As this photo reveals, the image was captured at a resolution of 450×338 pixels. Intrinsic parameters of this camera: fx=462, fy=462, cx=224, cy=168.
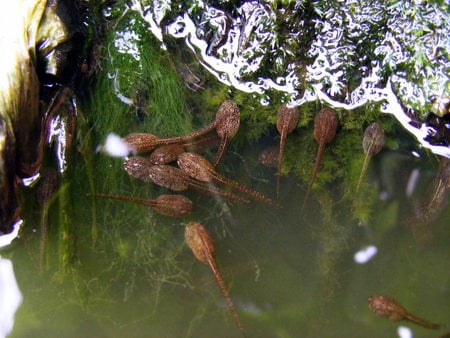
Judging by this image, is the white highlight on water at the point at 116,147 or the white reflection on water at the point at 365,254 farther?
the white highlight on water at the point at 116,147

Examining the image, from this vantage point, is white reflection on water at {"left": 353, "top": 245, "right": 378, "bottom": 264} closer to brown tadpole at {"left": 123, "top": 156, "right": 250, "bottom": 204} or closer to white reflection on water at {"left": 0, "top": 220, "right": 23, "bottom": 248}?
brown tadpole at {"left": 123, "top": 156, "right": 250, "bottom": 204}

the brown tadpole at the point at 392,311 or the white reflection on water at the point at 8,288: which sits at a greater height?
the brown tadpole at the point at 392,311

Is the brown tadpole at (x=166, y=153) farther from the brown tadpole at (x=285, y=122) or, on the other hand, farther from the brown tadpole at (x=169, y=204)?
the brown tadpole at (x=285, y=122)

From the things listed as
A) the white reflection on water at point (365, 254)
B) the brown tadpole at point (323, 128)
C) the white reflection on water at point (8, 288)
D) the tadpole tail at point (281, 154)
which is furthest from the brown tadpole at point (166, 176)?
the white reflection on water at point (8, 288)

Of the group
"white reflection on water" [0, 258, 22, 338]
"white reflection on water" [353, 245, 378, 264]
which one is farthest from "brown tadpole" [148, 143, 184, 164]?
"white reflection on water" [353, 245, 378, 264]

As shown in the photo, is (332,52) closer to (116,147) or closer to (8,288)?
(116,147)

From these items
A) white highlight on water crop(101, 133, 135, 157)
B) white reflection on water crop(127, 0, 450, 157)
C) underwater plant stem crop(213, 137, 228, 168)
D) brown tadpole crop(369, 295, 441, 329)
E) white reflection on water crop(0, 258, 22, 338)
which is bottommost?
white reflection on water crop(0, 258, 22, 338)

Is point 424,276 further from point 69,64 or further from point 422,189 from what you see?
point 69,64
